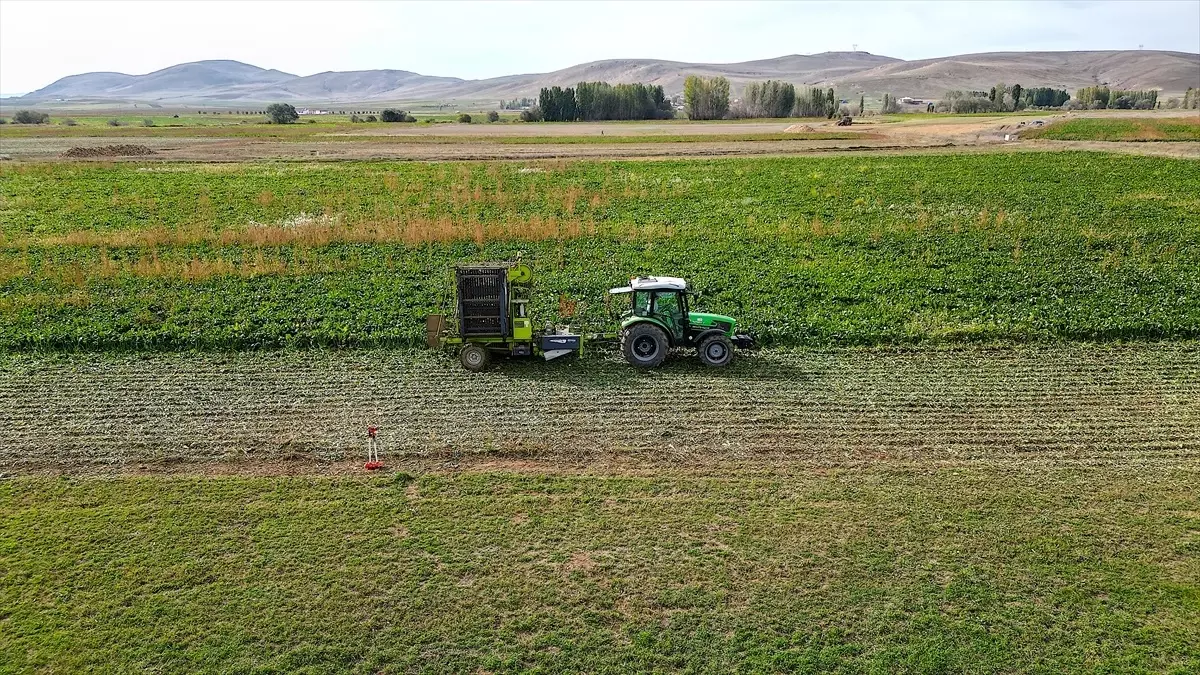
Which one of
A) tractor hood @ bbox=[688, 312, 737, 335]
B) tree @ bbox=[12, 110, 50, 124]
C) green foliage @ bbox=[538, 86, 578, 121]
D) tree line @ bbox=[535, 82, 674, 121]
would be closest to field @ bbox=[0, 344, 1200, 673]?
tractor hood @ bbox=[688, 312, 737, 335]

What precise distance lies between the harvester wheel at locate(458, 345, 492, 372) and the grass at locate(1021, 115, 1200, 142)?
6096 cm

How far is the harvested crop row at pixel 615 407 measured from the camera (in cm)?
1342

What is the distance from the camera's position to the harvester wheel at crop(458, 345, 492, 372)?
54.7ft

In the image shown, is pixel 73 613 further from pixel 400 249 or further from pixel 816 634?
pixel 400 249

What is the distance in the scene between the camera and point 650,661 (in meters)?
8.59

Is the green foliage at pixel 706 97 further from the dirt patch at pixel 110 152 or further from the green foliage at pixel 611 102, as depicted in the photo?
the dirt patch at pixel 110 152

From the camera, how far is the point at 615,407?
15109 millimetres

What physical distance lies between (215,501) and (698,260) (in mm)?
16604

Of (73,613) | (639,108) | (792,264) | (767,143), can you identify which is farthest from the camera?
(639,108)

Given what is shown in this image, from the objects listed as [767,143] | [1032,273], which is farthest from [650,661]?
[767,143]

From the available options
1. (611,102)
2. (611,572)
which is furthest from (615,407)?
(611,102)

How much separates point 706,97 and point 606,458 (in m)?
119

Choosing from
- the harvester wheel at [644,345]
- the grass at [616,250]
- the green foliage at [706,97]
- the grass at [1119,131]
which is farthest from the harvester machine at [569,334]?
the green foliage at [706,97]

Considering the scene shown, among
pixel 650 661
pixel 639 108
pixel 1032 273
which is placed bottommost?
pixel 650 661
